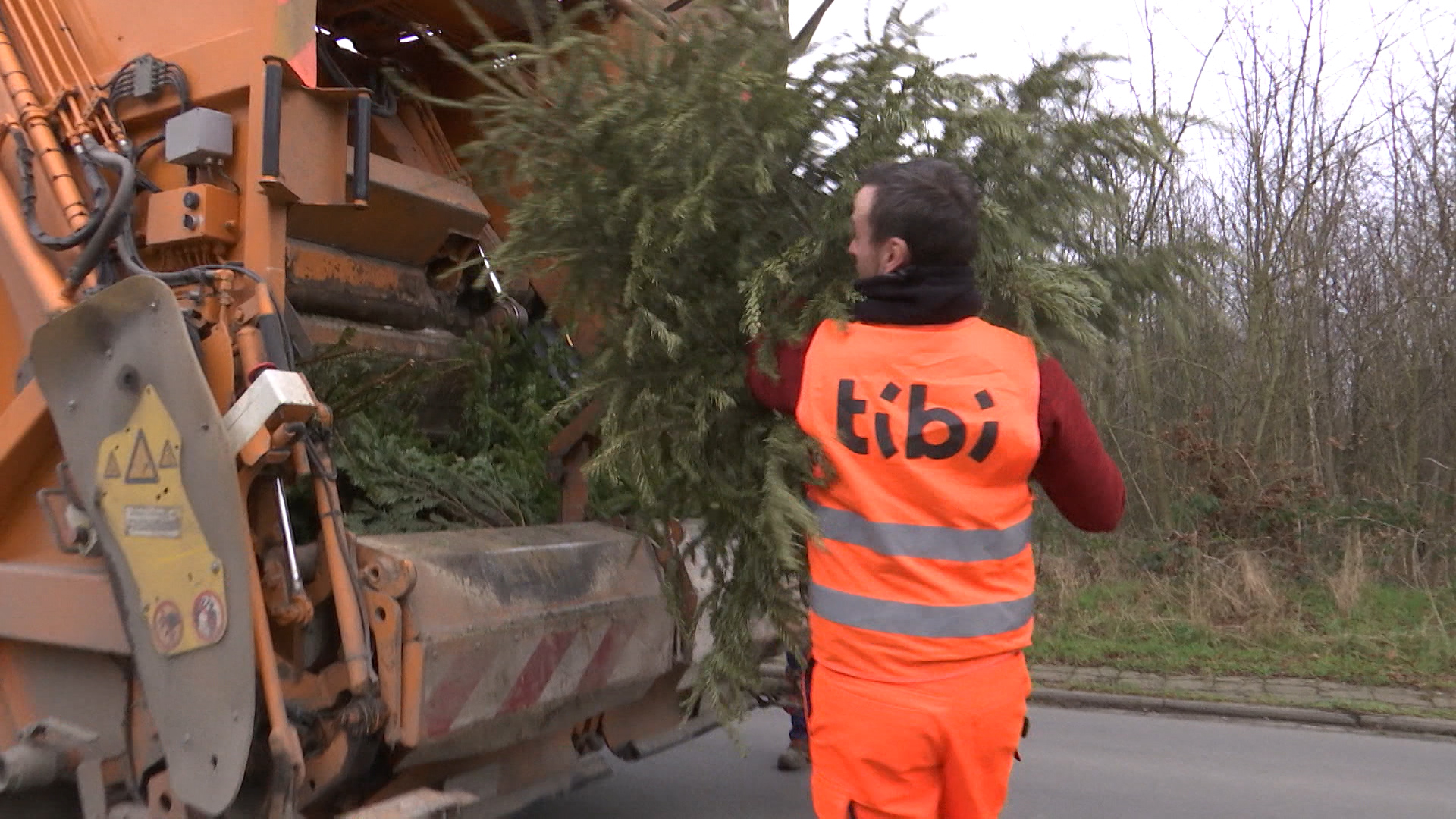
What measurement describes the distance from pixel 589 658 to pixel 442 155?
1.95 m

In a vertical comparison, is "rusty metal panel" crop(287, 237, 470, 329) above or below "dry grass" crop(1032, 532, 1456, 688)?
above

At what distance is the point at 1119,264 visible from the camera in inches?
96.2

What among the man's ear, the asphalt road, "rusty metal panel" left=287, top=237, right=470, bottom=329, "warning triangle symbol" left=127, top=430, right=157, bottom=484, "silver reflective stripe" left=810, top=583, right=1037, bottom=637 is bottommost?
the asphalt road

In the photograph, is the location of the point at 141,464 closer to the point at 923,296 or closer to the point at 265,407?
the point at 265,407

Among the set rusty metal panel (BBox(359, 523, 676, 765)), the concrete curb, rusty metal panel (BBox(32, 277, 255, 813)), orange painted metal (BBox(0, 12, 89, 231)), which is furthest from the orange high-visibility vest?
the concrete curb

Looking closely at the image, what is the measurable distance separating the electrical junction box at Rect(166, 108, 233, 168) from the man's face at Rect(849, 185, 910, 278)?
1.58 metres

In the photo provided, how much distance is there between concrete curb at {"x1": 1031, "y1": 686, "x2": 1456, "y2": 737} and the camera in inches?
236

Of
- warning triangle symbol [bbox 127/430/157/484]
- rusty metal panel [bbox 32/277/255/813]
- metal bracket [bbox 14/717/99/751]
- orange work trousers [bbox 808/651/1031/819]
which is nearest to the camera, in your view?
orange work trousers [bbox 808/651/1031/819]

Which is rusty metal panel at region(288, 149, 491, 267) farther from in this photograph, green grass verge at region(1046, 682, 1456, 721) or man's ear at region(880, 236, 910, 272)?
green grass verge at region(1046, 682, 1456, 721)

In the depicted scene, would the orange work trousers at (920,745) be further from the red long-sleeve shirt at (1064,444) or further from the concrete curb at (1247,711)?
the concrete curb at (1247,711)

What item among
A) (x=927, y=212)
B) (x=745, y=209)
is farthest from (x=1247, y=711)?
(x=927, y=212)

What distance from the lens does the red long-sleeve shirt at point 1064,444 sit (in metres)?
2.09

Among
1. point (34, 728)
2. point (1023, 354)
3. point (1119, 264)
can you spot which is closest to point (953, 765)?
point (1023, 354)

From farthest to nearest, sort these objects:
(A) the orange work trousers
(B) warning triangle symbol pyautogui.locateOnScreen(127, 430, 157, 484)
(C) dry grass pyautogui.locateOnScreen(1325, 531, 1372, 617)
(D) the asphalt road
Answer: (C) dry grass pyautogui.locateOnScreen(1325, 531, 1372, 617)
(D) the asphalt road
(B) warning triangle symbol pyautogui.locateOnScreen(127, 430, 157, 484)
(A) the orange work trousers
